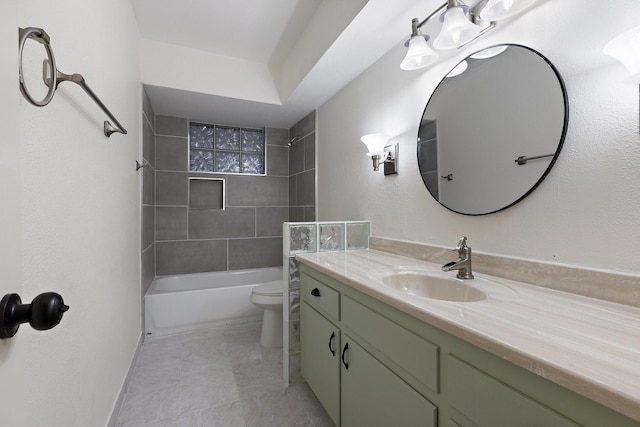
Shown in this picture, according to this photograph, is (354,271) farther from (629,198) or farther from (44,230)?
(44,230)

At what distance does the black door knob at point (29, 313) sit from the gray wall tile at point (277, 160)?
126 inches

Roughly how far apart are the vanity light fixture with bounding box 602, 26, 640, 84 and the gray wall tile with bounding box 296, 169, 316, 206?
2321mm

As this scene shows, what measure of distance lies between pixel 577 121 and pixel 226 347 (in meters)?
2.57

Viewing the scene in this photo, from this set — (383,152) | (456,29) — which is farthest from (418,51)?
(383,152)

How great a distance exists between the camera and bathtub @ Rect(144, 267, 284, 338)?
253 cm

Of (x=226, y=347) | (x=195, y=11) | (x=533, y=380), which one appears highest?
(x=195, y=11)

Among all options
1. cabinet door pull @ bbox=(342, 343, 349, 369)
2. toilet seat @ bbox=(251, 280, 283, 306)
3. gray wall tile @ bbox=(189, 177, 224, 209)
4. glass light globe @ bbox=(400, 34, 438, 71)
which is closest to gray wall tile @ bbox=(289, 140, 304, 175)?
gray wall tile @ bbox=(189, 177, 224, 209)

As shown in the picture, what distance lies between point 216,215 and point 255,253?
651mm

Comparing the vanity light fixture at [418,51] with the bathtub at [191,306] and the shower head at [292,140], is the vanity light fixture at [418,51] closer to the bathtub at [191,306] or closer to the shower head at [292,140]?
the shower head at [292,140]

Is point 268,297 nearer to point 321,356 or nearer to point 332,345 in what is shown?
point 321,356

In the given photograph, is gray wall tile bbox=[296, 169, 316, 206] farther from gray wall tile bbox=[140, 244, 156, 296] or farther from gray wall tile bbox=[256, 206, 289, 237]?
gray wall tile bbox=[140, 244, 156, 296]

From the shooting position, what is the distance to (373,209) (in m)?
1.99

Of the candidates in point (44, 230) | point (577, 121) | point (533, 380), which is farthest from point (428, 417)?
point (44, 230)

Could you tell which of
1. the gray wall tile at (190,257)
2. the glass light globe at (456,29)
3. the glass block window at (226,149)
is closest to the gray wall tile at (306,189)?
the glass block window at (226,149)
